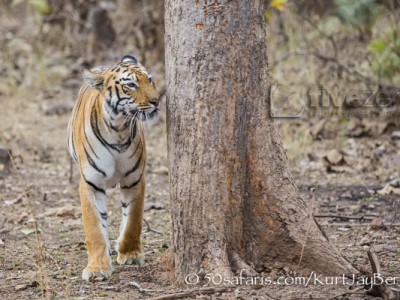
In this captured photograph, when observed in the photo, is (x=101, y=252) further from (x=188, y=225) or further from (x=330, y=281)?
(x=330, y=281)

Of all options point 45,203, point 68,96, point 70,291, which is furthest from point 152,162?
point 70,291

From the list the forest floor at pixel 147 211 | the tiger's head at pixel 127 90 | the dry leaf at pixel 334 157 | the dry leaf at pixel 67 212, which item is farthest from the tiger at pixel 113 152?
the dry leaf at pixel 334 157

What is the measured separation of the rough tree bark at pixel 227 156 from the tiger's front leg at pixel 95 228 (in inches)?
26.3

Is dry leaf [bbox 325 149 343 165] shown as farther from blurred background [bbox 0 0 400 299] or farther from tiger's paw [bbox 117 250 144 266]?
tiger's paw [bbox 117 250 144 266]

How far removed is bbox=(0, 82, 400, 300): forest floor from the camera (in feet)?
15.2

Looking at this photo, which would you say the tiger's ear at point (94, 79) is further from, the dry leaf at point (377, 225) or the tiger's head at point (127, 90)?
the dry leaf at point (377, 225)

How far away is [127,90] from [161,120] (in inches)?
195

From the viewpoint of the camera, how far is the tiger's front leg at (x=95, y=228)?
4966 millimetres

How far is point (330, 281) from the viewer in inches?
174

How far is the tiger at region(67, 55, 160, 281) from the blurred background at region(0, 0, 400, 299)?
21cm

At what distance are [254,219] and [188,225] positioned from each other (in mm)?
404

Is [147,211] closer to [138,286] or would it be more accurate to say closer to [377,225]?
[377,225]

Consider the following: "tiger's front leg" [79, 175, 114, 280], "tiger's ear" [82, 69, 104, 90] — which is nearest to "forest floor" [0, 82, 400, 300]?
"tiger's front leg" [79, 175, 114, 280]

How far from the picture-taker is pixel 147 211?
712 cm
